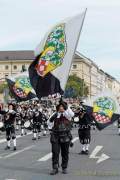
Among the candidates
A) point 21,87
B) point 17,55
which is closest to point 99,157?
point 21,87

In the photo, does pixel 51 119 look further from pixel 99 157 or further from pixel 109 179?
pixel 99 157

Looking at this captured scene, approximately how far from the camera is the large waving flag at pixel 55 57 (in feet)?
47.2

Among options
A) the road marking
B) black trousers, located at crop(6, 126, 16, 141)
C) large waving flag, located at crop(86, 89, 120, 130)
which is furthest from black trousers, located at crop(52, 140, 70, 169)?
black trousers, located at crop(6, 126, 16, 141)

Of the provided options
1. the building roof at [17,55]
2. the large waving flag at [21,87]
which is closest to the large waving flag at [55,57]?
the large waving flag at [21,87]

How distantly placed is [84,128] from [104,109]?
6.50 feet

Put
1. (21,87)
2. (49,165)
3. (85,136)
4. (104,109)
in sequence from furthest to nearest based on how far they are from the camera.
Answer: (21,87)
(104,109)
(85,136)
(49,165)

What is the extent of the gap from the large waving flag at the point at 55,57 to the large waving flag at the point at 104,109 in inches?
253

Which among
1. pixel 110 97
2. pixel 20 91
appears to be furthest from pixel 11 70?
pixel 110 97

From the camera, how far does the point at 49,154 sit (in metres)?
20.1

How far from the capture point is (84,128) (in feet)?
65.9

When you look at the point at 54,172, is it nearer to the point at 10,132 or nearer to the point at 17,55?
the point at 10,132

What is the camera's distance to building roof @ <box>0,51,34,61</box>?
182 meters

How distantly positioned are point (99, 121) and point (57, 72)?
24.1 feet

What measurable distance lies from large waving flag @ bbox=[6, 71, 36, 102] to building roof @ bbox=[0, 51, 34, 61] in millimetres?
148074
